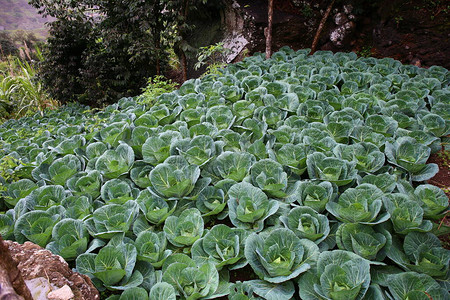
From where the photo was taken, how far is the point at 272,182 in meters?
1.87

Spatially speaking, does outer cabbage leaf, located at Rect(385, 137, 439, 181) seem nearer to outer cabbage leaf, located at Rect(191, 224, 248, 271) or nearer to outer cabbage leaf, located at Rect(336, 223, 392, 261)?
outer cabbage leaf, located at Rect(336, 223, 392, 261)

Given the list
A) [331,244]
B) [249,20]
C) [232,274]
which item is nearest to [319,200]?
[331,244]

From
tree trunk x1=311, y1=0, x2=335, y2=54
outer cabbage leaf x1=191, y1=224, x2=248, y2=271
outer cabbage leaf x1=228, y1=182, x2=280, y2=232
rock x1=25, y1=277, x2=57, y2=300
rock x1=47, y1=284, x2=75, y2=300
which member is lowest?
outer cabbage leaf x1=191, y1=224, x2=248, y2=271

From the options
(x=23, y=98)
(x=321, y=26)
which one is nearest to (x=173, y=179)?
(x=321, y=26)

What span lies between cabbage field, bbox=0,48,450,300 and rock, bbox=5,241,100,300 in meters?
0.10

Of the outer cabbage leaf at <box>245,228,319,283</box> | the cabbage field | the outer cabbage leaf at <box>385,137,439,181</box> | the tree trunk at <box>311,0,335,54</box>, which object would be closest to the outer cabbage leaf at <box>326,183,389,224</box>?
the cabbage field

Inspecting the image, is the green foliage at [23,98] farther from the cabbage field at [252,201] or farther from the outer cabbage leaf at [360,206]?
the outer cabbage leaf at [360,206]

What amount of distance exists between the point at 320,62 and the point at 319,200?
2803 mm

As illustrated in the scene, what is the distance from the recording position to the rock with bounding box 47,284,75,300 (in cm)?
112

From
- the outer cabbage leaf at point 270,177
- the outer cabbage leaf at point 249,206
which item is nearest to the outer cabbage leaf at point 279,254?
the outer cabbage leaf at point 249,206

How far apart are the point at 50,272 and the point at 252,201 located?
1047 mm

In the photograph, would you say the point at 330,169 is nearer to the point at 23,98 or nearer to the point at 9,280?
the point at 9,280

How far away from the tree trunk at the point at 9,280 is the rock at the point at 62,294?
6.8 inches

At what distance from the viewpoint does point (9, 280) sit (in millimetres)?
842
